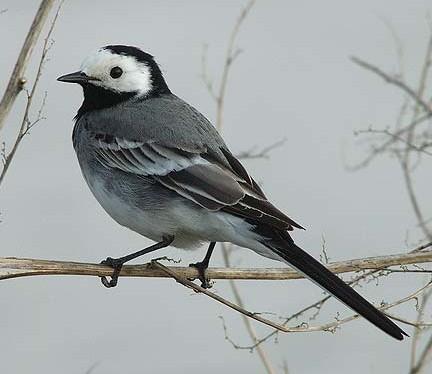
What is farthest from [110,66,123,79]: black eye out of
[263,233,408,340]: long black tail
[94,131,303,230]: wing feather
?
[263,233,408,340]: long black tail

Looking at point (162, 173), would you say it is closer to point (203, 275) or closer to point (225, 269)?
point (203, 275)

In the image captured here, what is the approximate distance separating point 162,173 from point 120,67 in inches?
29.8

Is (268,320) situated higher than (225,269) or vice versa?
(225,269)

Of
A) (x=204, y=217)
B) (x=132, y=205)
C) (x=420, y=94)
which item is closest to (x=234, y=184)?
(x=204, y=217)

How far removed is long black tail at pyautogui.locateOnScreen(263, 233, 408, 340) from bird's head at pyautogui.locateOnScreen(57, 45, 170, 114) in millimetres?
1344

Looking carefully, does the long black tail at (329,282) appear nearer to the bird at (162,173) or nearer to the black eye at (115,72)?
the bird at (162,173)

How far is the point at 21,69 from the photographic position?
3.65m

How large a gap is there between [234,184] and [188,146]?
0.35 meters

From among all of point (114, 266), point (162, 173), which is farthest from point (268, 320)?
point (162, 173)

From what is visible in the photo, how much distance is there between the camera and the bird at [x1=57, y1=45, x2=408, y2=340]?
4.02 metres

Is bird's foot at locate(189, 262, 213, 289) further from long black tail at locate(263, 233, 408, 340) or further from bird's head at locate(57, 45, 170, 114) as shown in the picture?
bird's head at locate(57, 45, 170, 114)

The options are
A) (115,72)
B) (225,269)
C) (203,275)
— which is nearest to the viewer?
(225,269)

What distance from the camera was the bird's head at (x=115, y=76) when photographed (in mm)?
4852

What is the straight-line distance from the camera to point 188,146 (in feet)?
14.6
